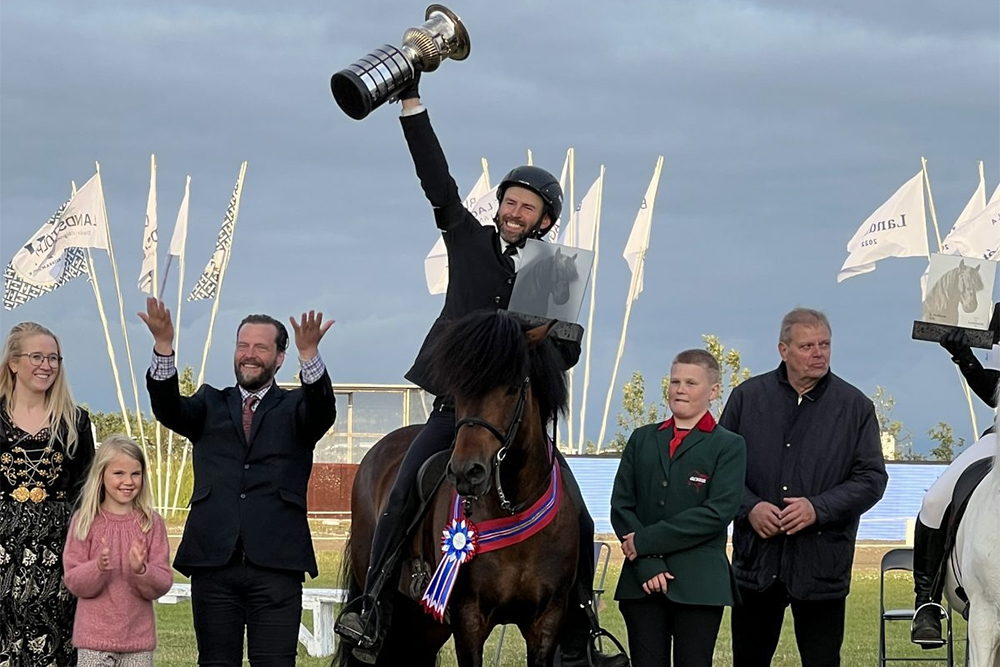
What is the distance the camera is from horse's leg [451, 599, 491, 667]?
18.7 ft

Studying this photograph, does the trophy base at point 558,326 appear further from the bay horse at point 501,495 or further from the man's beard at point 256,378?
the man's beard at point 256,378

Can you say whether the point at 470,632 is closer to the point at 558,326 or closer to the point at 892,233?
the point at 558,326

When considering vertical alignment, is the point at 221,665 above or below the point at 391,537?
below

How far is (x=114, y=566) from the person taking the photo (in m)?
5.83

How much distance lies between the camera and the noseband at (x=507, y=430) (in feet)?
17.3

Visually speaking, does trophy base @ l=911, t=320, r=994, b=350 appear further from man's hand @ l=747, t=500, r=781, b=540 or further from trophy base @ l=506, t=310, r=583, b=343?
trophy base @ l=506, t=310, r=583, b=343

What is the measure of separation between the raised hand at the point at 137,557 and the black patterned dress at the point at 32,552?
442 millimetres

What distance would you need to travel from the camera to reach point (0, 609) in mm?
6027

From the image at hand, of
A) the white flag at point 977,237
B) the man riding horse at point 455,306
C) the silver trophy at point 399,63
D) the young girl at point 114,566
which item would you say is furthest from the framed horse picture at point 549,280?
the white flag at point 977,237

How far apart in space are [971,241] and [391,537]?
20.0 m

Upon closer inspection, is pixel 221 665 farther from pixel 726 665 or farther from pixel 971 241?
pixel 971 241

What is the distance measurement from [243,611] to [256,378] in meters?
1.10

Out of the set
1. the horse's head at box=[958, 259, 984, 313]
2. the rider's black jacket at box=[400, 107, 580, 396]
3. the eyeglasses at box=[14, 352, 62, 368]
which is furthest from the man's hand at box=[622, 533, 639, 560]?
the eyeglasses at box=[14, 352, 62, 368]

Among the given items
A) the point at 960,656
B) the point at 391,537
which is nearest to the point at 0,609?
the point at 391,537
